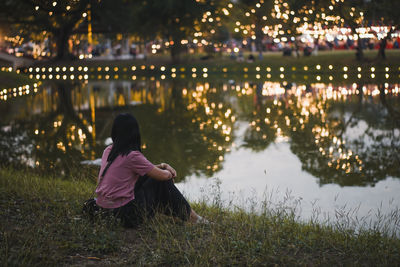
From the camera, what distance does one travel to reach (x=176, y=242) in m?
6.30

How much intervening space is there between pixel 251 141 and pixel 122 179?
979 centimetres

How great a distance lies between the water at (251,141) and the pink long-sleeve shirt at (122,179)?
4.82 feet

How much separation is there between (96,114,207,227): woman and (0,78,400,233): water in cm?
109

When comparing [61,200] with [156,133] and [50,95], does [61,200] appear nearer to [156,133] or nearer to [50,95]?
[156,133]

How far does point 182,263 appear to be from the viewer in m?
5.93

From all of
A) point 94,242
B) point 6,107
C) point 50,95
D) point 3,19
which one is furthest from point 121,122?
point 3,19

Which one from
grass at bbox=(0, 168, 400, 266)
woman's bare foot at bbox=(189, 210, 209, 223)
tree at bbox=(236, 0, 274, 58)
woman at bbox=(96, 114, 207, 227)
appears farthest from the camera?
tree at bbox=(236, 0, 274, 58)

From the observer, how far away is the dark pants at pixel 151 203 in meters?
7.03

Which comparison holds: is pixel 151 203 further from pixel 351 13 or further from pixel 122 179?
pixel 351 13

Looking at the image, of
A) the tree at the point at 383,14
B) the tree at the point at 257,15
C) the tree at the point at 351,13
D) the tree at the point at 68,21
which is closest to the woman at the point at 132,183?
the tree at the point at 383,14

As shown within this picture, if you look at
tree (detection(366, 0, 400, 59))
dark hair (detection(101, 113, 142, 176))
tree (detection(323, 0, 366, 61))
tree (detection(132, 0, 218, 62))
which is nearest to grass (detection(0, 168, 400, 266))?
dark hair (detection(101, 113, 142, 176))

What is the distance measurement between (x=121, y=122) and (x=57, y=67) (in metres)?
50.3

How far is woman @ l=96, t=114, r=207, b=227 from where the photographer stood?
269 inches

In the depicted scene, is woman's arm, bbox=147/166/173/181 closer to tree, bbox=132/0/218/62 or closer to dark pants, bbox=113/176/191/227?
dark pants, bbox=113/176/191/227
